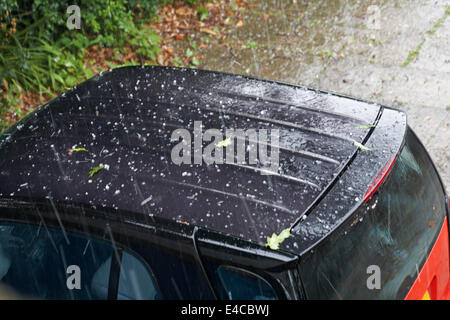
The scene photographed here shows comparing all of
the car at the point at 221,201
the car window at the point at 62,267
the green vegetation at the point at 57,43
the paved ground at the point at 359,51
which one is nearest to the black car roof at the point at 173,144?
the car at the point at 221,201

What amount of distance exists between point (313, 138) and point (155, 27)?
5335 mm

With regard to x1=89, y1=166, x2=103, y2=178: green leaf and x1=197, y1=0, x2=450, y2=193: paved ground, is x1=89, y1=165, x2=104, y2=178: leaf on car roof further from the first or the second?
x1=197, y1=0, x2=450, y2=193: paved ground

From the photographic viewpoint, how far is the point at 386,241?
234cm

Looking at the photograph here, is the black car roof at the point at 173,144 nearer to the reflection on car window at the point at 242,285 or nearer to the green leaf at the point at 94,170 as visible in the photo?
the green leaf at the point at 94,170

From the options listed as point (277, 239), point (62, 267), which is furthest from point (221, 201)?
point (62, 267)

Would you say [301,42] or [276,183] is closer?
[276,183]

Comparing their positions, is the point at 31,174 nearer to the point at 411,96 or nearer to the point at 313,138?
the point at 313,138

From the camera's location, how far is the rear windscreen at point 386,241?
2.10 m

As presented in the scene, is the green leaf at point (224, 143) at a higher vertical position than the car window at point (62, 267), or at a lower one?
higher

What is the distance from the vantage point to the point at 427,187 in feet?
8.77

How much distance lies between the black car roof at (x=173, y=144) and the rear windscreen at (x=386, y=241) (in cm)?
20
